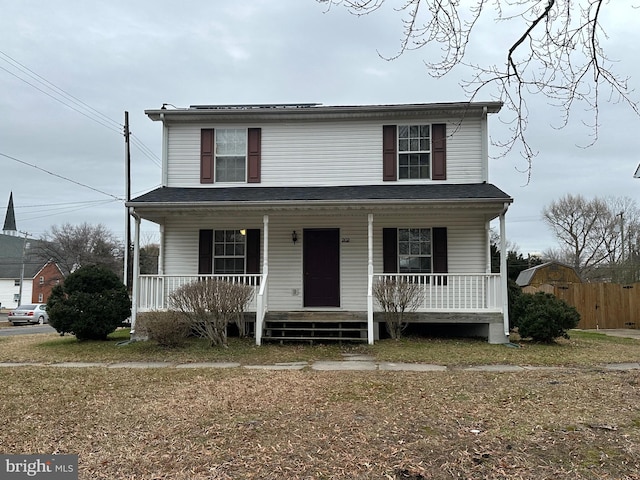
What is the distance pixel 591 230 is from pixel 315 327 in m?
32.4

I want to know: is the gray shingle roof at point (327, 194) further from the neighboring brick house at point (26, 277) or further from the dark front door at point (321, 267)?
the neighboring brick house at point (26, 277)

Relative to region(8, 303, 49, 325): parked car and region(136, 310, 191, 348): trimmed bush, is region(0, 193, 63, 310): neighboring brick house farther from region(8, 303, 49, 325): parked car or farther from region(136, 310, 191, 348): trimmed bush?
region(136, 310, 191, 348): trimmed bush

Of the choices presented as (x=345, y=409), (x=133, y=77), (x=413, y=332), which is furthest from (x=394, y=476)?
(x=133, y=77)

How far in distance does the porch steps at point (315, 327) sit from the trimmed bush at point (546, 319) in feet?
11.6

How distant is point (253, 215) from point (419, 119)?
16.1ft

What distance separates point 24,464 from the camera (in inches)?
148

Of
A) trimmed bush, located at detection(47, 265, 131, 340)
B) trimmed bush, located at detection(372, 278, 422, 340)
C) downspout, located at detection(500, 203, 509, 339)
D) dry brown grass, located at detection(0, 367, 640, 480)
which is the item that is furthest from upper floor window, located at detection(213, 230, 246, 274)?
downspout, located at detection(500, 203, 509, 339)

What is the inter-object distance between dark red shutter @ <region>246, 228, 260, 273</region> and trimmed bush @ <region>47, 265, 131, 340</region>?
3044 millimetres

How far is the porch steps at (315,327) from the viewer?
34.9 ft

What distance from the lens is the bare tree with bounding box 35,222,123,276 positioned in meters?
45.7

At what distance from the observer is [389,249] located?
12.1m

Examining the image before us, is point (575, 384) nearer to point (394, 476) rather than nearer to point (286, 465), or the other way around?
point (394, 476)

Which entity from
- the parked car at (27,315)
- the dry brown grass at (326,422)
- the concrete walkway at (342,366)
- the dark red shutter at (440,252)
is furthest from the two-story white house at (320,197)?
the parked car at (27,315)

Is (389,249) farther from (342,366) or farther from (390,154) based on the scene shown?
(342,366)
